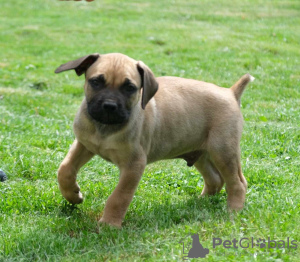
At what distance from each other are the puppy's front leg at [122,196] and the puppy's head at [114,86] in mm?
444

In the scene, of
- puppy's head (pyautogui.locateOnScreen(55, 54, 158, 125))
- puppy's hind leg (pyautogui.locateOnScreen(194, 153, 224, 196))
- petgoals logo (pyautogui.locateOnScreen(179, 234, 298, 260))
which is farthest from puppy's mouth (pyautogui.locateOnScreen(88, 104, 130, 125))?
puppy's hind leg (pyautogui.locateOnScreen(194, 153, 224, 196))

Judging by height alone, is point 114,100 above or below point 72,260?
above

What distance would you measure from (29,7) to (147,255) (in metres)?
19.9

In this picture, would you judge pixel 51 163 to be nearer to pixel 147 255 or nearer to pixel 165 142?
pixel 165 142

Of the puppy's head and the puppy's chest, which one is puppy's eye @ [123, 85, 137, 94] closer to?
the puppy's head

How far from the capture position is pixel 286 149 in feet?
23.2

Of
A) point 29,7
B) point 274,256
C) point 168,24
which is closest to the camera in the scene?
point 274,256

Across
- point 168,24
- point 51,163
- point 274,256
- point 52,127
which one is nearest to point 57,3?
point 168,24

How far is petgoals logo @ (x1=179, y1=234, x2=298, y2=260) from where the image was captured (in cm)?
415

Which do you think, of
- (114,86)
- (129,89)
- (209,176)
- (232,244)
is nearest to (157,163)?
(209,176)

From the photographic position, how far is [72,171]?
5121mm

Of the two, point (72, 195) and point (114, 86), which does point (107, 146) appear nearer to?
point (114, 86)

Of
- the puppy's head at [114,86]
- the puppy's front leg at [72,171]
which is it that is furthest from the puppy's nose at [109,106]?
the puppy's front leg at [72,171]

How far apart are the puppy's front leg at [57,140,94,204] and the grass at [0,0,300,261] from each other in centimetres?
18
